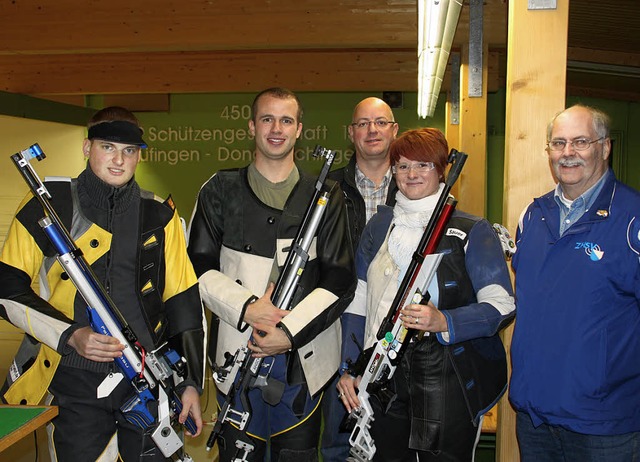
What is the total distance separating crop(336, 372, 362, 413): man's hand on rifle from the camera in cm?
222

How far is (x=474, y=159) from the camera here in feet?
19.1

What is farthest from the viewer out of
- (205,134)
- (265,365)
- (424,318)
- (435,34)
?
(205,134)

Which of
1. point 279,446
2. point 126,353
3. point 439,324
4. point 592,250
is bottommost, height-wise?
point 279,446

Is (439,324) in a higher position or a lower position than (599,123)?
lower

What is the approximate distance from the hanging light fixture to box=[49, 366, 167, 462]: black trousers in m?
2.29

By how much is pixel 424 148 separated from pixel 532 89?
0.50 metres

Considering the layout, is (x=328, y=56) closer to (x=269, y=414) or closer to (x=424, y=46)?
(x=424, y=46)

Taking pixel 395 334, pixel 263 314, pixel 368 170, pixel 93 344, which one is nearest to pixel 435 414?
pixel 395 334

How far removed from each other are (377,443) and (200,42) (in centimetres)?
448

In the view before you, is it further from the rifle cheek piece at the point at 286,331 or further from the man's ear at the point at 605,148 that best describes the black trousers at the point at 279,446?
the man's ear at the point at 605,148

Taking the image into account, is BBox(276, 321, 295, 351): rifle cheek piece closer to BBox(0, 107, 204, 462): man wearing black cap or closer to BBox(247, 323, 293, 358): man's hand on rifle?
BBox(247, 323, 293, 358): man's hand on rifle

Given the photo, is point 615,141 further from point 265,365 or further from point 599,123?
point 265,365

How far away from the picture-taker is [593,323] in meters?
1.95

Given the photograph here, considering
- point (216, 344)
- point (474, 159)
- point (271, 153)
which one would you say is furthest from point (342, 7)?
point (216, 344)
